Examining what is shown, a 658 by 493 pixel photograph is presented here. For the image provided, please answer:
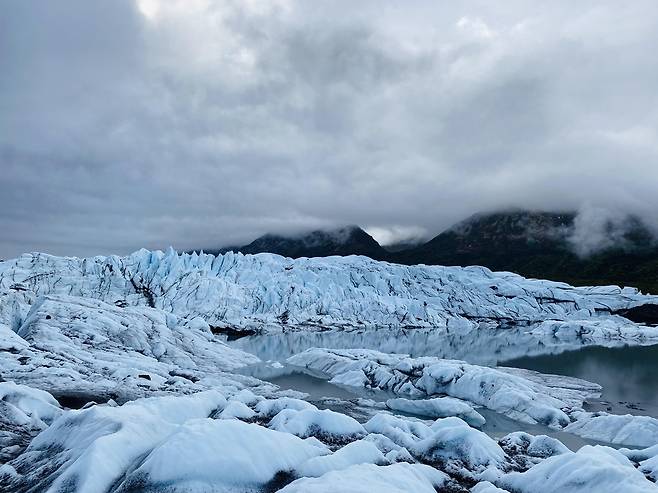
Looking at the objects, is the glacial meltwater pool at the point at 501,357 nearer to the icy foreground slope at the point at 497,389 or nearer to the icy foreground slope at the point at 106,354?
the icy foreground slope at the point at 497,389

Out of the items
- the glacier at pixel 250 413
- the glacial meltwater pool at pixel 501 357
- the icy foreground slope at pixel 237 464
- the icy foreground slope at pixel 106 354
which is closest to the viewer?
the icy foreground slope at pixel 237 464

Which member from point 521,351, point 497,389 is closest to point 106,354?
point 497,389

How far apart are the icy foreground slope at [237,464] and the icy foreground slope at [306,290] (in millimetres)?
82185

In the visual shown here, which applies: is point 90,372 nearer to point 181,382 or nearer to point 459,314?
point 181,382

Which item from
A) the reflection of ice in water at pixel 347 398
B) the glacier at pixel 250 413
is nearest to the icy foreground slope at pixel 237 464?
the glacier at pixel 250 413

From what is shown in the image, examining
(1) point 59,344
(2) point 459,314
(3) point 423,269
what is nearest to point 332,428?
(1) point 59,344

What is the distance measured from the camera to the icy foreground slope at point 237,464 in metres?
11.8

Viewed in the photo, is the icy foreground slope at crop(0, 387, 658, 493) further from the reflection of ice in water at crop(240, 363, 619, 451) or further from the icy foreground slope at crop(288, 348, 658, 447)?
the icy foreground slope at crop(288, 348, 658, 447)

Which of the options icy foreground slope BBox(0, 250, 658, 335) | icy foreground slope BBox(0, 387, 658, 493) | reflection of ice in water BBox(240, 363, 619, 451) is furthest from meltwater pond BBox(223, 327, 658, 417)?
icy foreground slope BBox(0, 387, 658, 493)

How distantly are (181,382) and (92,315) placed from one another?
1670cm

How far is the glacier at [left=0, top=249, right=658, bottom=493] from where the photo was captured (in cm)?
1251

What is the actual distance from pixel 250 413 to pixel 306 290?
104254 millimetres

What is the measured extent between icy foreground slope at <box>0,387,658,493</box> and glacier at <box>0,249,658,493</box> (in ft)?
0.14

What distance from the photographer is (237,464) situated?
41.1ft
